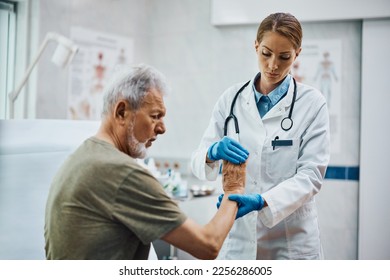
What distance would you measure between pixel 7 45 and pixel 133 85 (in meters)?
1.51

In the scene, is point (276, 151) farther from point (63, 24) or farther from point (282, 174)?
point (63, 24)

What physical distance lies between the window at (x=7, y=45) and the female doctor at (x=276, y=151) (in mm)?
1281

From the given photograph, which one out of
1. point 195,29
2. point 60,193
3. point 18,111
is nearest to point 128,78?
point 60,193

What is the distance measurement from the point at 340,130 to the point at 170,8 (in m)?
1.39

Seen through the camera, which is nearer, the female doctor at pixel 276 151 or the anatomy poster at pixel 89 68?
the female doctor at pixel 276 151

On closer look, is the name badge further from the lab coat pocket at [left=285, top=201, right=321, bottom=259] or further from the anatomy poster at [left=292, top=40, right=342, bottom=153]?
the anatomy poster at [left=292, top=40, right=342, bottom=153]

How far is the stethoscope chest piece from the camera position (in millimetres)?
1400

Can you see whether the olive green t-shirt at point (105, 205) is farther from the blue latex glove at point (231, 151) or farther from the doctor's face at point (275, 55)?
the doctor's face at point (275, 55)

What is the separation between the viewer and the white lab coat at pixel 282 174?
1.35 m

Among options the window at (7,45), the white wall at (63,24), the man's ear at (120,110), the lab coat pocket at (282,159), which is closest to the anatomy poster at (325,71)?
the white wall at (63,24)

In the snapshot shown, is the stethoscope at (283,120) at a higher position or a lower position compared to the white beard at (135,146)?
higher

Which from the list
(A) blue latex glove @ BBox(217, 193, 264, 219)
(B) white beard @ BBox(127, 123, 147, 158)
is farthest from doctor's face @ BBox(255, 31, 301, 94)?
(B) white beard @ BBox(127, 123, 147, 158)

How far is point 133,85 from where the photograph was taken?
108cm

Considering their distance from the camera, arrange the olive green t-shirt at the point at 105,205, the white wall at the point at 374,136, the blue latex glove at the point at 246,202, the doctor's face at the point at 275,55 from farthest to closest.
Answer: the white wall at the point at 374,136 < the doctor's face at the point at 275,55 < the blue latex glove at the point at 246,202 < the olive green t-shirt at the point at 105,205
